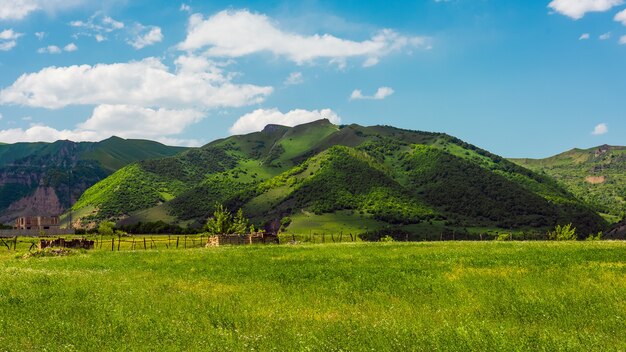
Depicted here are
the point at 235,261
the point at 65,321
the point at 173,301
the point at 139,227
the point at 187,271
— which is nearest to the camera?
the point at 65,321

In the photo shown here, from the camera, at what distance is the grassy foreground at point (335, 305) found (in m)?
14.4

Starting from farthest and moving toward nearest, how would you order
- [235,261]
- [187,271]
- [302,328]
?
[235,261] → [187,271] → [302,328]

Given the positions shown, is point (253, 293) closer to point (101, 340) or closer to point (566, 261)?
point (101, 340)

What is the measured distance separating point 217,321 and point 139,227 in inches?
7419

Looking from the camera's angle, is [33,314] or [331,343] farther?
[33,314]

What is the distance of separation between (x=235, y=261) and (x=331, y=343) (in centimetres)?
2512

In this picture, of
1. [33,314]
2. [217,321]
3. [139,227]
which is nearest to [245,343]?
[217,321]

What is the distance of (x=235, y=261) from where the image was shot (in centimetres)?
3825

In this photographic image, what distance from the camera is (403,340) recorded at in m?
14.1

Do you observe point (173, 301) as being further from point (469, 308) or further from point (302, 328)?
point (469, 308)

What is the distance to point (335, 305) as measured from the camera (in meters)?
20.8

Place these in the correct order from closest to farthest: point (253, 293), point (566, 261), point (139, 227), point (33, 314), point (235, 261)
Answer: point (33, 314) → point (253, 293) → point (566, 261) → point (235, 261) → point (139, 227)

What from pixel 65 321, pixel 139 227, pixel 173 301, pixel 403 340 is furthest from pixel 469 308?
pixel 139 227

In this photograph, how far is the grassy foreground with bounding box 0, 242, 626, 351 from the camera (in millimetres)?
14391
